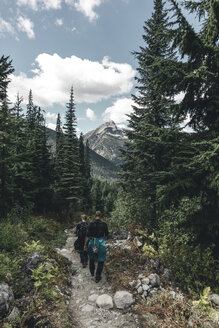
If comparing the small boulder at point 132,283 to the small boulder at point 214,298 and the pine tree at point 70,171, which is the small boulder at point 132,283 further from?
the pine tree at point 70,171

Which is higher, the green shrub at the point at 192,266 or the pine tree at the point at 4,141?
the pine tree at the point at 4,141

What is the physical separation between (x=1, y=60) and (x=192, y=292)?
14.3 meters

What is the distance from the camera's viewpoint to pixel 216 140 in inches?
194

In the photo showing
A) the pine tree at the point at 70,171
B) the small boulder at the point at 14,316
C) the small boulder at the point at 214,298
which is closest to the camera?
the small boulder at the point at 14,316

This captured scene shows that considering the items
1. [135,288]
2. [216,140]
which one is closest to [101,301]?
[135,288]

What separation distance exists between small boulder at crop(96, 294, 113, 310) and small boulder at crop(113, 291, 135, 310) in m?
0.16

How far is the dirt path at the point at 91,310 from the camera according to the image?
4488mm

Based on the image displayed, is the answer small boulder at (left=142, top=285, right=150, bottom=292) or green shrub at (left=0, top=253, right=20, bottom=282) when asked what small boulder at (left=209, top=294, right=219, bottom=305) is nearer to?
small boulder at (left=142, top=285, right=150, bottom=292)

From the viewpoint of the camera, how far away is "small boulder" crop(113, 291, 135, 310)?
507cm

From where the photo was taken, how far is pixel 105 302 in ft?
17.3

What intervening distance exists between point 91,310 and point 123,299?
963 mm

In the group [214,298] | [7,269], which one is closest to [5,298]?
[7,269]

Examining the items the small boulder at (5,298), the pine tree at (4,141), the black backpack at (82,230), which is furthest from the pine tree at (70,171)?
the small boulder at (5,298)

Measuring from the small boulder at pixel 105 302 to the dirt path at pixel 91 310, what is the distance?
0.34ft
